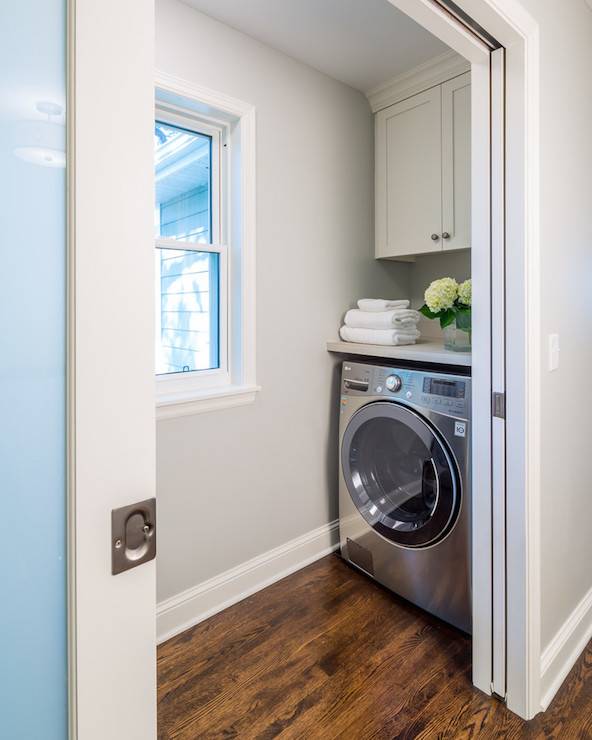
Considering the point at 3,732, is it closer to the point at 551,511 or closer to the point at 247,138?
the point at 551,511

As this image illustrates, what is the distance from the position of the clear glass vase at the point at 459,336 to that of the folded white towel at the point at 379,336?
0.25 meters

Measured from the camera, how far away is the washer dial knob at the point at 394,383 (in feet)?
6.75

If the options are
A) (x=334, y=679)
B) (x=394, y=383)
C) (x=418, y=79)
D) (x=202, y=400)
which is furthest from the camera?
(x=418, y=79)

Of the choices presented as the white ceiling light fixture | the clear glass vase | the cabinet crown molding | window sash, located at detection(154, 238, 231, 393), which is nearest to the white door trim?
the white ceiling light fixture

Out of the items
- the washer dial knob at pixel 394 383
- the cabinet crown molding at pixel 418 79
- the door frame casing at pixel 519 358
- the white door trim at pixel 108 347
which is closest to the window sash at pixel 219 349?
the washer dial knob at pixel 394 383

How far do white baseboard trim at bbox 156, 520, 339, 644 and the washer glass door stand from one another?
0.36 m

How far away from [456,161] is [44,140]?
2.17 metres

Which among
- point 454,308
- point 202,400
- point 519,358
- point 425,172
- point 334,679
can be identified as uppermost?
point 425,172

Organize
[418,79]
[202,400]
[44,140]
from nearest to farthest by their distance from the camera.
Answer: [44,140] < [202,400] < [418,79]

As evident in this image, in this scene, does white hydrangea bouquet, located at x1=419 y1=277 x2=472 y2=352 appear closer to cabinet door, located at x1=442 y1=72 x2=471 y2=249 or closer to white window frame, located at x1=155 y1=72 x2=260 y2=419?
cabinet door, located at x1=442 y1=72 x2=471 y2=249

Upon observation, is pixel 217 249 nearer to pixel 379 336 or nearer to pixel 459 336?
pixel 379 336

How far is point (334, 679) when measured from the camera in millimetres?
1681

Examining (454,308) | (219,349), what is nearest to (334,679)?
(219,349)

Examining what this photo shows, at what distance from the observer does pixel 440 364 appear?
6.77 ft
